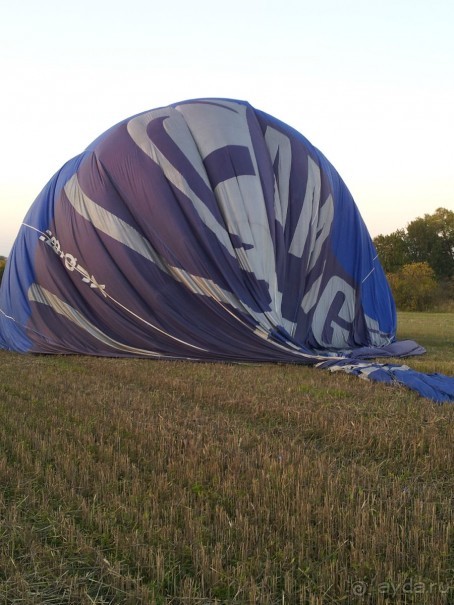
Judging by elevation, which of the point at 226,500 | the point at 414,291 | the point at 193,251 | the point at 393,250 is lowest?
the point at 226,500

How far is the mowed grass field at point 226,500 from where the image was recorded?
252cm

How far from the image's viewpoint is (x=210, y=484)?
3684 mm

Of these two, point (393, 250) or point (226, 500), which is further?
point (393, 250)

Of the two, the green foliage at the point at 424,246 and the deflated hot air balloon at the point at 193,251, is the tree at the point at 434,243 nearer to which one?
the green foliage at the point at 424,246

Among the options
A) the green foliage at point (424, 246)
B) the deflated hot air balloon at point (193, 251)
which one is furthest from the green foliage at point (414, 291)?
the deflated hot air balloon at point (193, 251)

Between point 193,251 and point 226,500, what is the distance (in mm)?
6311

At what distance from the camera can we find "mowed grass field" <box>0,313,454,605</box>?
2521 mm

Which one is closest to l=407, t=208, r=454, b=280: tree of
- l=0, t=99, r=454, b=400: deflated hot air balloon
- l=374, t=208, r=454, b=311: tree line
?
l=374, t=208, r=454, b=311: tree line

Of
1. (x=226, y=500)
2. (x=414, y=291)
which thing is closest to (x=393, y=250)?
(x=414, y=291)

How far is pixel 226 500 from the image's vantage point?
134 inches

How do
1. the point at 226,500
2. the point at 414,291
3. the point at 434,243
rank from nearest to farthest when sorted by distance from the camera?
the point at 226,500, the point at 414,291, the point at 434,243

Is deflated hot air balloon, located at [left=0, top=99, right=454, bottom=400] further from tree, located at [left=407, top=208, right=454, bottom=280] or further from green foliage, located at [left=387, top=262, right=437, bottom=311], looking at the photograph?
tree, located at [left=407, top=208, right=454, bottom=280]

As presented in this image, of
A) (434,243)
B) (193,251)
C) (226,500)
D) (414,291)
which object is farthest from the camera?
(434,243)

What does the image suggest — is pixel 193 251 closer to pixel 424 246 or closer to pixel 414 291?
pixel 414 291
